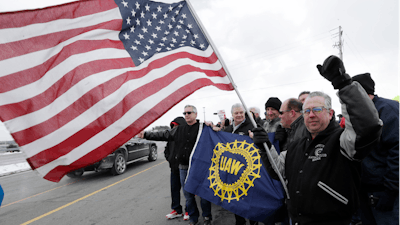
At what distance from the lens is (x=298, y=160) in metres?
1.88

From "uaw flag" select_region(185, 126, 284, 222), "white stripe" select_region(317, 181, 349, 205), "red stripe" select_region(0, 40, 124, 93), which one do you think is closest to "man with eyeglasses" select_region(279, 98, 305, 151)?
"uaw flag" select_region(185, 126, 284, 222)

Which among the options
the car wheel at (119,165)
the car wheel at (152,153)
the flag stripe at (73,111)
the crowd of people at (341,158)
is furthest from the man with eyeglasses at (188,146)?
the car wheel at (152,153)

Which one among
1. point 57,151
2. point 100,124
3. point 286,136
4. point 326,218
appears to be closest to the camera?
point 326,218

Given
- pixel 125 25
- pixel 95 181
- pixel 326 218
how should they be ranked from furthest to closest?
pixel 95 181 < pixel 125 25 < pixel 326 218

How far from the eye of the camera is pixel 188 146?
378 centimetres

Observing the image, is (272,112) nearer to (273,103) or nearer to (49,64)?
(273,103)

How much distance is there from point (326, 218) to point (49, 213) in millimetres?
5780

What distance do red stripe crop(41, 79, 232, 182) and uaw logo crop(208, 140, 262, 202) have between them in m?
1.31

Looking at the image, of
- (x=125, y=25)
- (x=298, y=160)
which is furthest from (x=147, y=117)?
(x=298, y=160)

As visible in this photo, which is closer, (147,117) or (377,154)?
(147,117)

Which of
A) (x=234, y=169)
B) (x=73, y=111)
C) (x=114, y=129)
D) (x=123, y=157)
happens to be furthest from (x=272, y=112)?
(x=123, y=157)

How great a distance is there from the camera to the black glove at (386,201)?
220 cm

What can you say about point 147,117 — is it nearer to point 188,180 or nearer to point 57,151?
point 57,151

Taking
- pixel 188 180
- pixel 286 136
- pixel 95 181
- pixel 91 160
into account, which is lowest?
pixel 95 181
